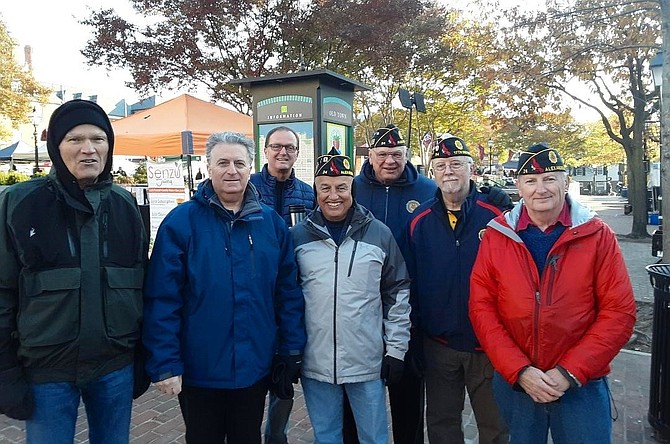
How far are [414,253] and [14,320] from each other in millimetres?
2111

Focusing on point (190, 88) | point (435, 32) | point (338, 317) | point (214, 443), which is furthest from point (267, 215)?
point (435, 32)

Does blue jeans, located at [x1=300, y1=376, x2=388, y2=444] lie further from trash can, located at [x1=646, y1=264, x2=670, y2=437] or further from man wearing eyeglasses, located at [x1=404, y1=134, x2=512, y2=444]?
trash can, located at [x1=646, y1=264, x2=670, y2=437]

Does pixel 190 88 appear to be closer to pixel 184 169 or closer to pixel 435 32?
pixel 184 169

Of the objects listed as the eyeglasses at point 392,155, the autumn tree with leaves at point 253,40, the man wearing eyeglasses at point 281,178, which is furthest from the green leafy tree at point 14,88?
the eyeglasses at point 392,155

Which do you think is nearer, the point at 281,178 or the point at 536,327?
the point at 536,327

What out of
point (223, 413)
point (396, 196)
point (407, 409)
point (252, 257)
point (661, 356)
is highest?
point (396, 196)

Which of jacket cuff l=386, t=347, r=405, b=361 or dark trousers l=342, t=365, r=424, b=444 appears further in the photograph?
dark trousers l=342, t=365, r=424, b=444

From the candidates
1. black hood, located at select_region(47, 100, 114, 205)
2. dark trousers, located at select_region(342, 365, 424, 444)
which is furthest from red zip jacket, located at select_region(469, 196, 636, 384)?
black hood, located at select_region(47, 100, 114, 205)

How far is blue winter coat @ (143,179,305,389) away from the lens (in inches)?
95.4

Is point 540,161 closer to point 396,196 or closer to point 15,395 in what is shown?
point 396,196

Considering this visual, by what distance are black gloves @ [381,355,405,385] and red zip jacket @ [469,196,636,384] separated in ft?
1.65

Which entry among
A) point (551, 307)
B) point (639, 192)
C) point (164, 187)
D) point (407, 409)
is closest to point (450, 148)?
Result: point (551, 307)

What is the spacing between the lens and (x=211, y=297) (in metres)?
2.46

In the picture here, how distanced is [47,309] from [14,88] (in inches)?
1069
